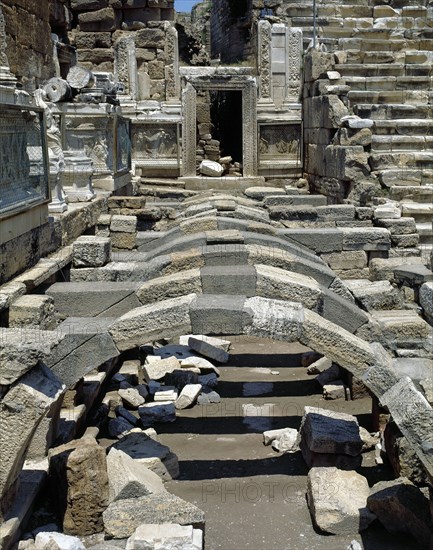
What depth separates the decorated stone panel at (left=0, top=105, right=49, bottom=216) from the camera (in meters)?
5.67

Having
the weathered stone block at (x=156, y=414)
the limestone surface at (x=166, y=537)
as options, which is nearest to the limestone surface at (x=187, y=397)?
the weathered stone block at (x=156, y=414)

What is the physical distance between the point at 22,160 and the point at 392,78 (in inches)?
370

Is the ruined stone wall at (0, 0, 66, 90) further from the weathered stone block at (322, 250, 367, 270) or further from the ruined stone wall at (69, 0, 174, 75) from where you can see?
the weathered stone block at (322, 250, 367, 270)

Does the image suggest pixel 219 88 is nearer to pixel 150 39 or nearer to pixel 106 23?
pixel 150 39

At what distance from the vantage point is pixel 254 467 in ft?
19.9

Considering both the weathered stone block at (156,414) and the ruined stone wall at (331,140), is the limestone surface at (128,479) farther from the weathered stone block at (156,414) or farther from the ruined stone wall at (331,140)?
the ruined stone wall at (331,140)

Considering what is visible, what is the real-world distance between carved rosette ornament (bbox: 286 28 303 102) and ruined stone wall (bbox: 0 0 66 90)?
191 inches

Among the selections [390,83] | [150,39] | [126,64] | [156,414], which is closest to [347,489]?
[156,414]

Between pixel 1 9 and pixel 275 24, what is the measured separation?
6707 mm

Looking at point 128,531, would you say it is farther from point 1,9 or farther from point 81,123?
point 1,9

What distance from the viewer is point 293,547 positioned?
490 centimetres

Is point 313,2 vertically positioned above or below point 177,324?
above

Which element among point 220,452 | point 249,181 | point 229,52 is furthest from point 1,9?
point 229,52

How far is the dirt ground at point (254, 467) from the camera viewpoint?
16.4 ft
